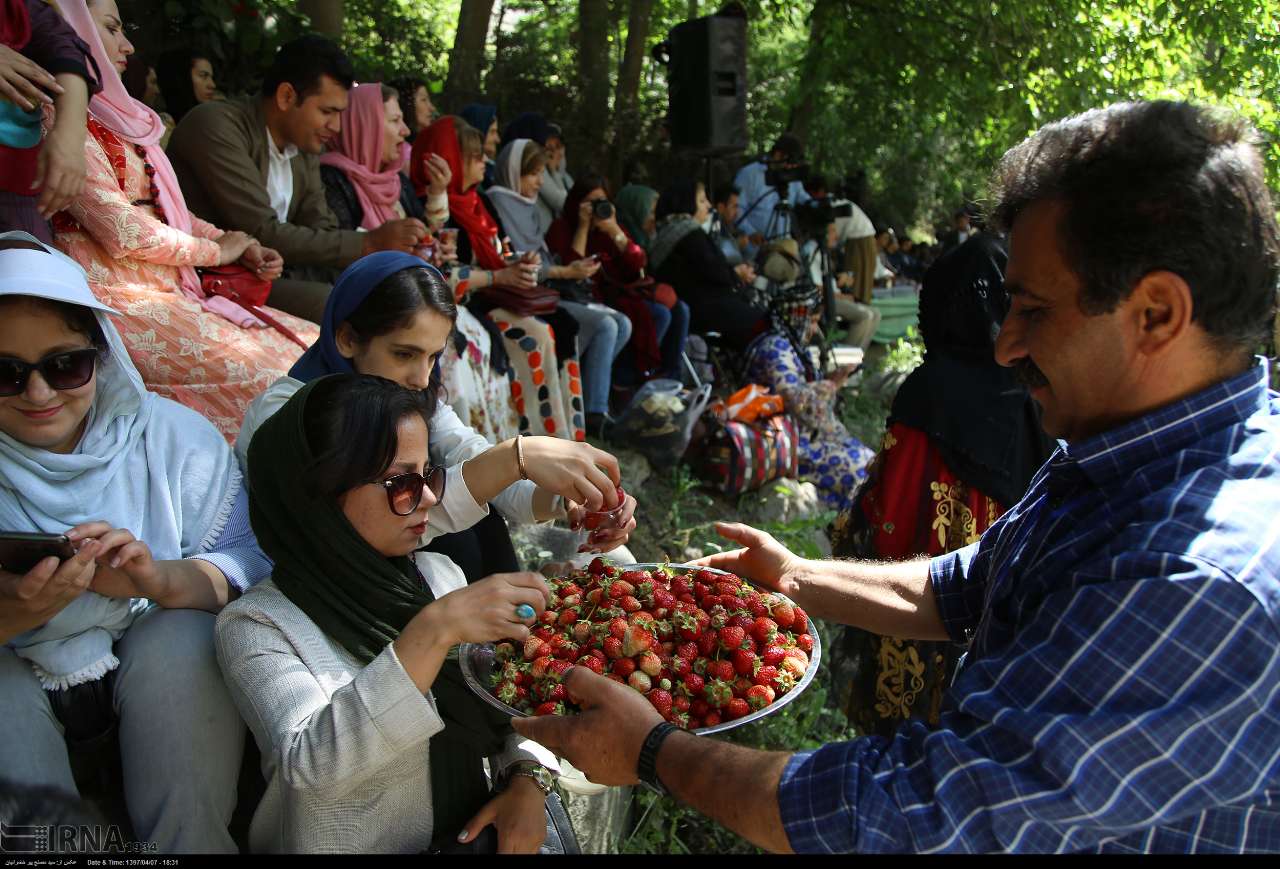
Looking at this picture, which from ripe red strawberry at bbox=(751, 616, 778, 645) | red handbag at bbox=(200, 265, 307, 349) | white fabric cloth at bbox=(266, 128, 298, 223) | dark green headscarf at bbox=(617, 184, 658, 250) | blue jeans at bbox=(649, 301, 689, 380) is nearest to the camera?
ripe red strawberry at bbox=(751, 616, 778, 645)

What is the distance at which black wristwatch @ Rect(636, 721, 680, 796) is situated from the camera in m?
1.54

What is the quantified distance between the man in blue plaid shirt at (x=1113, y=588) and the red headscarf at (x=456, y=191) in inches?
161

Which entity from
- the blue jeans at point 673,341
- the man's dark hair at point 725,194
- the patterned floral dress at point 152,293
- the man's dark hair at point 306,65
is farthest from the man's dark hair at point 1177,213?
the man's dark hair at point 725,194

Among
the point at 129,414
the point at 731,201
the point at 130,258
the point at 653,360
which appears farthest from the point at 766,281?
the point at 129,414

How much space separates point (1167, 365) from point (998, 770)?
63cm

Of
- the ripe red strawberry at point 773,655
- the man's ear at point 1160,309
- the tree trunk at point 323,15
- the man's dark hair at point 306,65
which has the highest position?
the tree trunk at point 323,15

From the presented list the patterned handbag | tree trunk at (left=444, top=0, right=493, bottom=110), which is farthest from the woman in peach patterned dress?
tree trunk at (left=444, top=0, right=493, bottom=110)

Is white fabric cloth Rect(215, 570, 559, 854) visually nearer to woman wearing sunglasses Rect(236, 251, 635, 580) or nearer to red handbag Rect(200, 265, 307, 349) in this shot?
woman wearing sunglasses Rect(236, 251, 635, 580)

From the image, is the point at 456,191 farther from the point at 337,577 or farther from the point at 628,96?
the point at 628,96

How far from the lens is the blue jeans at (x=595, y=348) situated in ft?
19.2

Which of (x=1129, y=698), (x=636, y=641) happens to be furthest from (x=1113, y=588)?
(x=636, y=641)

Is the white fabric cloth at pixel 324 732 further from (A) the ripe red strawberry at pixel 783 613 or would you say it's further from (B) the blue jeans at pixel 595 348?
(B) the blue jeans at pixel 595 348

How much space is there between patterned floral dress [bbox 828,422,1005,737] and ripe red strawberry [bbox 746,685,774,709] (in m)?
1.26

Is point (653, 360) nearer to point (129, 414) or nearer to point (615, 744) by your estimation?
point (129, 414)
